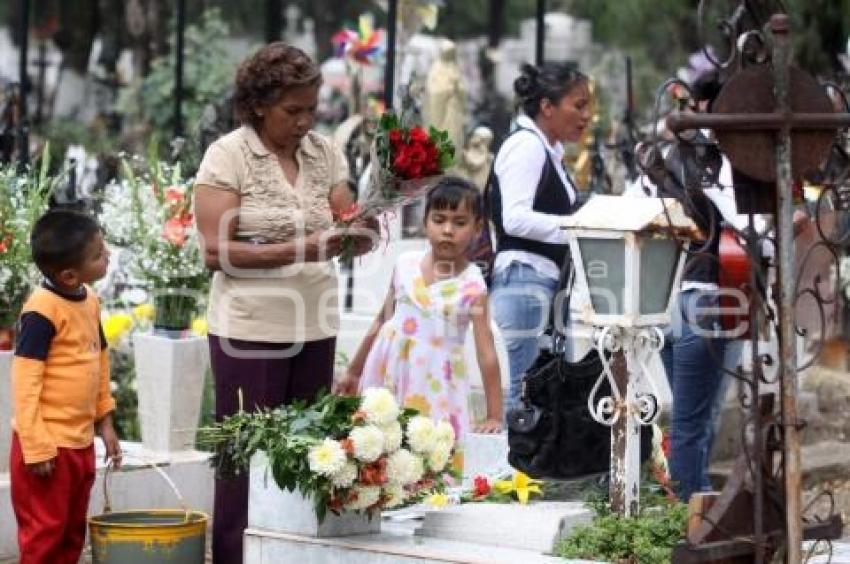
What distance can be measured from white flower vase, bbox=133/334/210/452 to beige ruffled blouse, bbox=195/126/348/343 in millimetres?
1499

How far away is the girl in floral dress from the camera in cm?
775

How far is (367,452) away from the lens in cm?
628

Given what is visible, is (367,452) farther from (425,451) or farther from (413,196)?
(413,196)

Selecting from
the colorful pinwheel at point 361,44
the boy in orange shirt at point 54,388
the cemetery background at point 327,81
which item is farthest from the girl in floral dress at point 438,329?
the colorful pinwheel at point 361,44

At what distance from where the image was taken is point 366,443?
6277mm

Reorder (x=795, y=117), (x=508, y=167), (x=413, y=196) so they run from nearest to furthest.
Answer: (x=795, y=117), (x=413, y=196), (x=508, y=167)

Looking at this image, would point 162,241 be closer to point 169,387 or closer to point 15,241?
point 169,387

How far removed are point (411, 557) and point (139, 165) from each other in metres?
3.62

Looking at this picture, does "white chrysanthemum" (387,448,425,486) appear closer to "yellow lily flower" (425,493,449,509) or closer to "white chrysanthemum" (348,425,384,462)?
"white chrysanthemum" (348,425,384,462)

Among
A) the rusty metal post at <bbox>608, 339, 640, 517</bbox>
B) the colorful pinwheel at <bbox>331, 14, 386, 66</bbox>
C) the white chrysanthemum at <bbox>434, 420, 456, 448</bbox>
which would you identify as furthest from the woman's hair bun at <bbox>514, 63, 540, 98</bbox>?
the colorful pinwheel at <bbox>331, 14, 386, 66</bbox>

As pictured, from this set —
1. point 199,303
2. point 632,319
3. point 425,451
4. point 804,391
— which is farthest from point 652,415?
point 804,391

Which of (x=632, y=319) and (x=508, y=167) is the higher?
(x=508, y=167)

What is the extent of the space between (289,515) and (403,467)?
0.46 meters

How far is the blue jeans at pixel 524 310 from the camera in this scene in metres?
8.40
